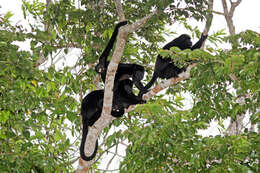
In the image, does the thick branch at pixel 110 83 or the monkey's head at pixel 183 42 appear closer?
the thick branch at pixel 110 83

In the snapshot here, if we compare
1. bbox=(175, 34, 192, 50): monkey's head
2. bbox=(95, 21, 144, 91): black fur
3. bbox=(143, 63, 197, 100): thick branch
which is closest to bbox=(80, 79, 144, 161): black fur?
bbox=(95, 21, 144, 91): black fur

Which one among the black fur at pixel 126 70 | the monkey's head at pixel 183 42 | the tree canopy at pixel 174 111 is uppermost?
the monkey's head at pixel 183 42

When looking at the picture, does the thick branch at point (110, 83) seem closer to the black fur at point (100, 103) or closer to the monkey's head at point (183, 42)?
the black fur at point (100, 103)

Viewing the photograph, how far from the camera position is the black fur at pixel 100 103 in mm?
3691

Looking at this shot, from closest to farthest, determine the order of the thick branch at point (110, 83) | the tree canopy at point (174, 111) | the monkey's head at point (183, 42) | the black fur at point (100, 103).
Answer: the tree canopy at point (174, 111)
the thick branch at point (110, 83)
the black fur at point (100, 103)
the monkey's head at point (183, 42)

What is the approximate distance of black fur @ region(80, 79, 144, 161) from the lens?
369cm

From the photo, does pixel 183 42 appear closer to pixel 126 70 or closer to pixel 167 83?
pixel 126 70

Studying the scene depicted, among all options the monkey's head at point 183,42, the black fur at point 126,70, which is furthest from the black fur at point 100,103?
the monkey's head at point 183,42

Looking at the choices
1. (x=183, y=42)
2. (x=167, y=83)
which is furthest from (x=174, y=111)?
(x=183, y=42)

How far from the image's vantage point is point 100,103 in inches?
151

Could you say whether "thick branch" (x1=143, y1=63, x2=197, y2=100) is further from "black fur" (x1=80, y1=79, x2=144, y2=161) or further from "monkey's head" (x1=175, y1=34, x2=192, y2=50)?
"monkey's head" (x1=175, y1=34, x2=192, y2=50)

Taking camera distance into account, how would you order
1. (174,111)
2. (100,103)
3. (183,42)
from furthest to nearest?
(183,42) < (100,103) < (174,111)

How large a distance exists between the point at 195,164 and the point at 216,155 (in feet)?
0.56

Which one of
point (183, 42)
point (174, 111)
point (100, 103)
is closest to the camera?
point (174, 111)
